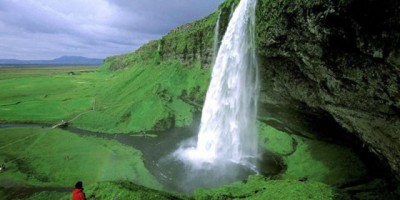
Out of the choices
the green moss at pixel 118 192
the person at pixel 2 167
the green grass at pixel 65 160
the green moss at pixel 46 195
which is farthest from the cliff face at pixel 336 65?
the person at pixel 2 167

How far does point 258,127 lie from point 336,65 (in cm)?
1397

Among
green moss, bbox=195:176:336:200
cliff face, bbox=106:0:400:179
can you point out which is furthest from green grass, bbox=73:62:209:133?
green moss, bbox=195:176:336:200

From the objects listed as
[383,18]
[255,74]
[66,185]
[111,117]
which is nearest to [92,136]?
[111,117]

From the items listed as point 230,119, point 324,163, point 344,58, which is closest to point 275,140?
point 230,119

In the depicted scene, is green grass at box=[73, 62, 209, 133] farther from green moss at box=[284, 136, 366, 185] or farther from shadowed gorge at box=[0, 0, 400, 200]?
green moss at box=[284, 136, 366, 185]

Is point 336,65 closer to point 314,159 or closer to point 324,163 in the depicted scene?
point 324,163

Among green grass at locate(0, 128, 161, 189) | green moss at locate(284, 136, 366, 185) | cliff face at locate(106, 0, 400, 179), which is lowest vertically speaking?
green grass at locate(0, 128, 161, 189)

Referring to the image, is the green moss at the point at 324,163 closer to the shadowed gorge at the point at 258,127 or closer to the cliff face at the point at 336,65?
the shadowed gorge at the point at 258,127

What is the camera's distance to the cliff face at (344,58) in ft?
54.8

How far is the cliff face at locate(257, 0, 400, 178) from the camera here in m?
16.7

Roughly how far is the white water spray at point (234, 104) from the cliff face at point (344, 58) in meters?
3.57

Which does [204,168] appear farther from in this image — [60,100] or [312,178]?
[60,100]

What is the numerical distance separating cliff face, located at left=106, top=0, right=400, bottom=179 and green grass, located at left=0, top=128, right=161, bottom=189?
44.8ft

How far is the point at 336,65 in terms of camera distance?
20734 mm
